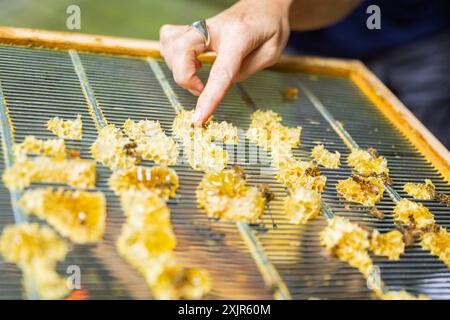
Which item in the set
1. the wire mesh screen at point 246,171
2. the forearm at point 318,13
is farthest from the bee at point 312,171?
the forearm at point 318,13

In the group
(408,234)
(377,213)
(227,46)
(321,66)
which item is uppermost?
(321,66)

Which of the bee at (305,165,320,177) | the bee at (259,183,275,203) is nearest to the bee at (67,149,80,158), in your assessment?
the bee at (259,183,275,203)

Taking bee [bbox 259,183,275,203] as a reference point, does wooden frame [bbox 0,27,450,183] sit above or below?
above

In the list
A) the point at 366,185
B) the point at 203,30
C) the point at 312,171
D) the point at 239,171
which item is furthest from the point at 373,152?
the point at 203,30

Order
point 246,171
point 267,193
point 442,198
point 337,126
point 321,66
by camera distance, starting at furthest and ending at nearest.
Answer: point 321,66
point 337,126
point 442,198
point 246,171
point 267,193

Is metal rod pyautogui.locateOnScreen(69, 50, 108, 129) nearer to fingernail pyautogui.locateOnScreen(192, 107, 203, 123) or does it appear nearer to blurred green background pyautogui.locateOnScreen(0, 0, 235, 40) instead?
fingernail pyautogui.locateOnScreen(192, 107, 203, 123)

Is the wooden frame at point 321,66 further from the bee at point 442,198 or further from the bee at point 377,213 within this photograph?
the bee at point 377,213

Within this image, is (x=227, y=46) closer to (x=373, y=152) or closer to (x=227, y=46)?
(x=227, y=46)
